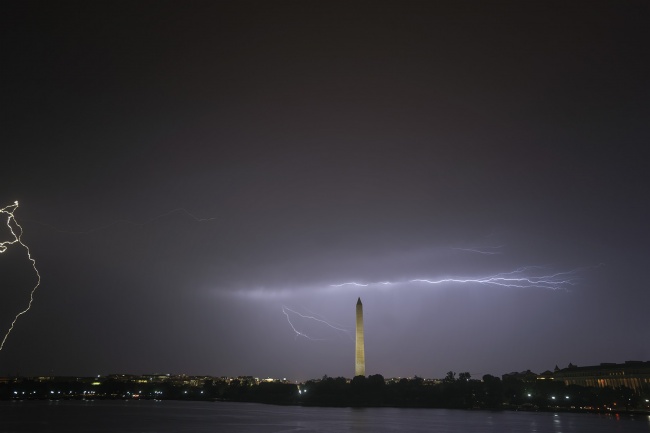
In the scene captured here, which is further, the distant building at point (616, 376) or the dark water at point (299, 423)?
the distant building at point (616, 376)

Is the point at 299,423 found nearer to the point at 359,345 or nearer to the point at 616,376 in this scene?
the point at 359,345

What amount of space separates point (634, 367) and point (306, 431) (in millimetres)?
126042

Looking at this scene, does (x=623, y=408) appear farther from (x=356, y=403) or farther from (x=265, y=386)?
(x=265, y=386)

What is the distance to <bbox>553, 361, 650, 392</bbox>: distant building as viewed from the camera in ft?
471

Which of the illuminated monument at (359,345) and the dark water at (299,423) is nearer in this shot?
the dark water at (299,423)

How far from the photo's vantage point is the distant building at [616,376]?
14350 centimetres

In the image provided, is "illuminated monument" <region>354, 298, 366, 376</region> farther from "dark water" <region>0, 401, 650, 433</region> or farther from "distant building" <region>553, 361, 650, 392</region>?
"distant building" <region>553, 361, 650, 392</region>

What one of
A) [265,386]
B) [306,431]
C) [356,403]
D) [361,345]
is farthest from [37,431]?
[265,386]

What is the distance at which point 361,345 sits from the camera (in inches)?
4998

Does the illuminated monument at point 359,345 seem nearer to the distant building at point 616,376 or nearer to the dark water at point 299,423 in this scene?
the dark water at point 299,423

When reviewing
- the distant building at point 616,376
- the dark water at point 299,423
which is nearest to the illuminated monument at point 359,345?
the dark water at point 299,423

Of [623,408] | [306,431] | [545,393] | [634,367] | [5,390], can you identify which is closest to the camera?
[306,431]

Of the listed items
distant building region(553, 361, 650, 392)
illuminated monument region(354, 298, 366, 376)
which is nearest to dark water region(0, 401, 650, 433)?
illuminated monument region(354, 298, 366, 376)

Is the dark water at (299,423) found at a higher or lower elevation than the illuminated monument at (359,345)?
lower
